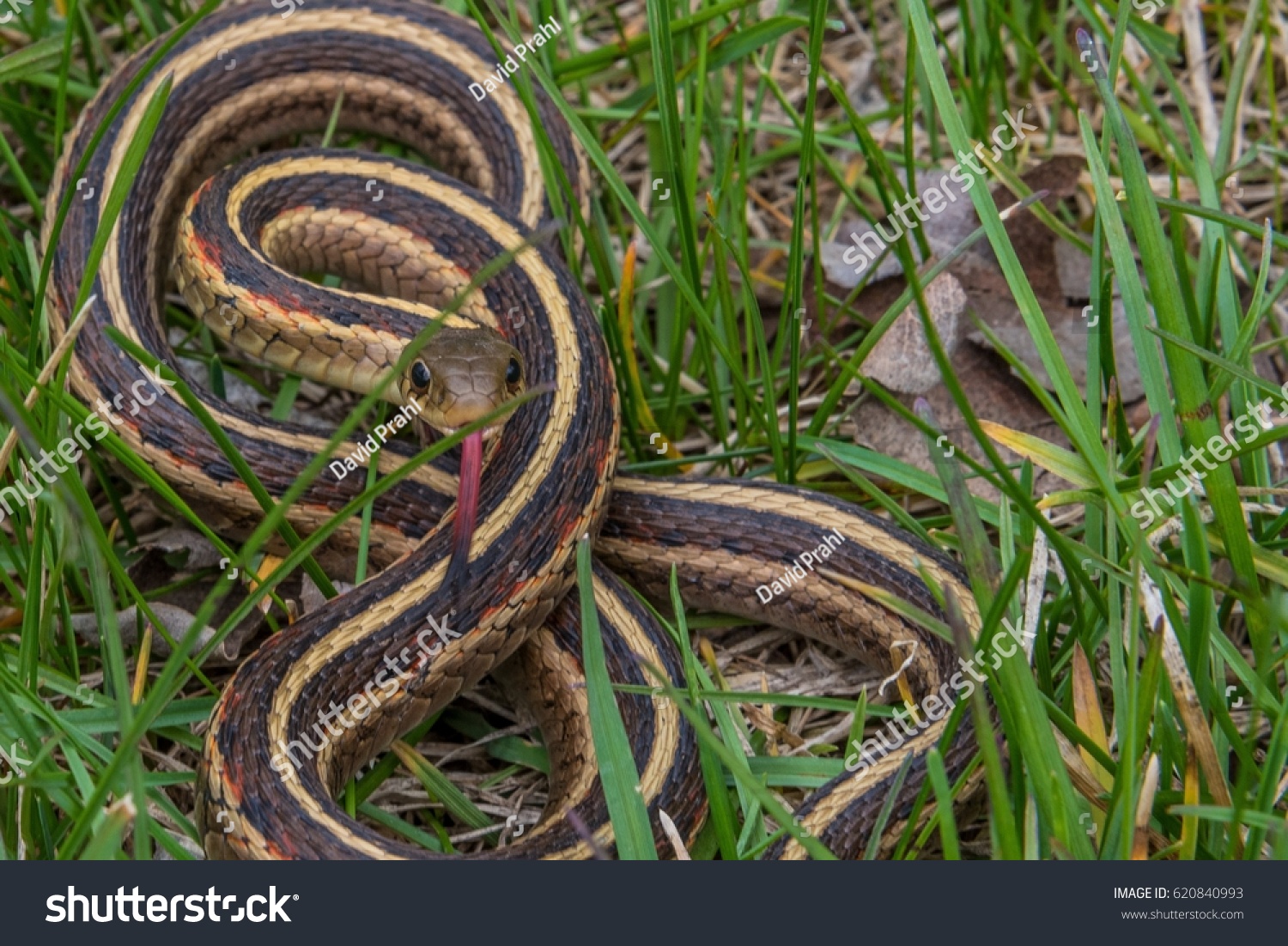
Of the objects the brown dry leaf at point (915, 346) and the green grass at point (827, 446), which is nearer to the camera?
the green grass at point (827, 446)

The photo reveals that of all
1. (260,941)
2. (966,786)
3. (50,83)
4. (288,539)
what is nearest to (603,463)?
(288,539)

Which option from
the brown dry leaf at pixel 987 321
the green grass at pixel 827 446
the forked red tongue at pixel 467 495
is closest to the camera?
the green grass at pixel 827 446

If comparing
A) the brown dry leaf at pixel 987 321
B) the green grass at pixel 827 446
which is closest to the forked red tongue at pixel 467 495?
the green grass at pixel 827 446

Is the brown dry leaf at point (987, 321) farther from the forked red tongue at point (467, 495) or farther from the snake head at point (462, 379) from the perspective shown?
the forked red tongue at point (467, 495)

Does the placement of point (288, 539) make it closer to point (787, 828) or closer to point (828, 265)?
point (787, 828)

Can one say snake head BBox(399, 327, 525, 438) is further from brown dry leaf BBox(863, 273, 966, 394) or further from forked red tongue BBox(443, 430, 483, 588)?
brown dry leaf BBox(863, 273, 966, 394)

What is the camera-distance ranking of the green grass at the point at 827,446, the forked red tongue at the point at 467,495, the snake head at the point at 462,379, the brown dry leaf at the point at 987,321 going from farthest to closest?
the brown dry leaf at the point at 987,321
the snake head at the point at 462,379
the forked red tongue at the point at 467,495
the green grass at the point at 827,446

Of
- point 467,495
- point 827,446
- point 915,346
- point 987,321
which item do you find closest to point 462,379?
point 467,495
